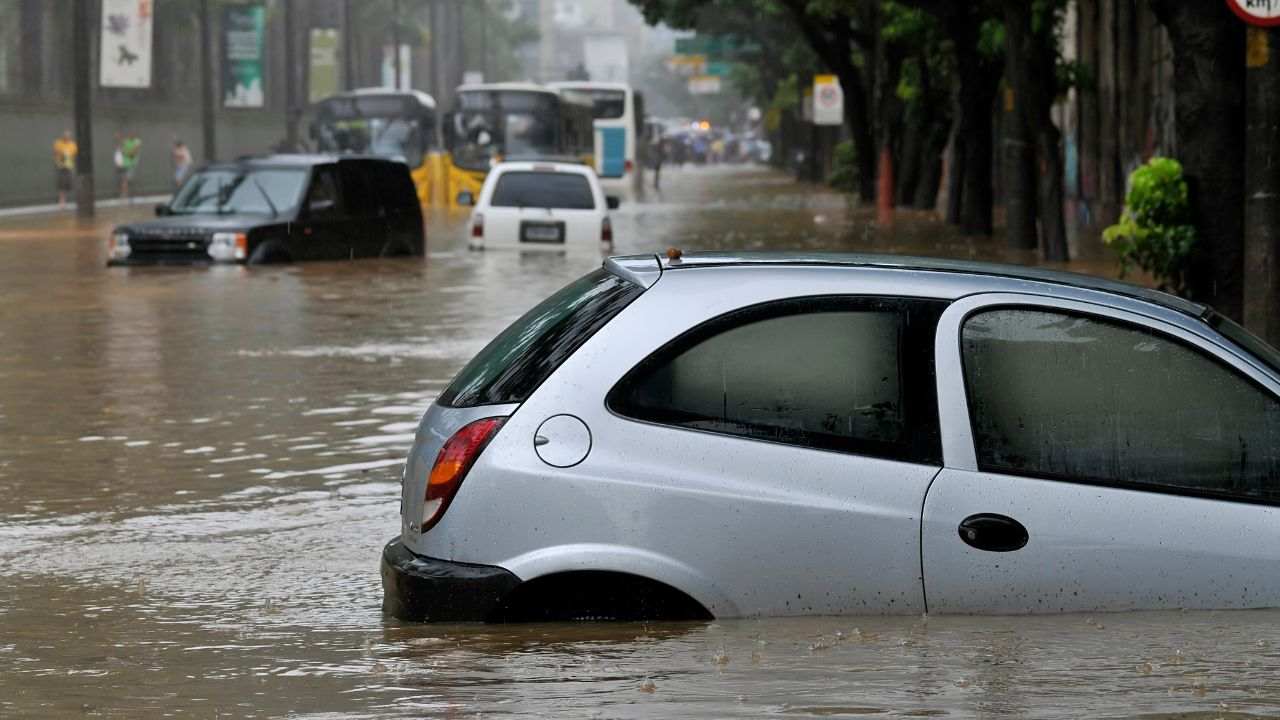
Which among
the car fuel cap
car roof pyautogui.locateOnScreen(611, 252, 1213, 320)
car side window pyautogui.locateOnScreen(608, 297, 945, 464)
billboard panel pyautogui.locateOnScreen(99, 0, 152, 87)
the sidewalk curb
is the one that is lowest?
the sidewalk curb

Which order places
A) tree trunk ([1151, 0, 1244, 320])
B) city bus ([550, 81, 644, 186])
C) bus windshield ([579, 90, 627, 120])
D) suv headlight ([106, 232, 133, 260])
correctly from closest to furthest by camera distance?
tree trunk ([1151, 0, 1244, 320]) < suv headlight ([106, 232, 133, 260]) < city bus ([550, 81, 644, 186]) < bus windshield ([579, 90, 627, 120])

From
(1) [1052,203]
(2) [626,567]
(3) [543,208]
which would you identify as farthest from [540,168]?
(2) [626,567]

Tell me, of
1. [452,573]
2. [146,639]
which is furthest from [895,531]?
[146,639]

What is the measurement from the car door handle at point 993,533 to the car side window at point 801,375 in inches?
11.5

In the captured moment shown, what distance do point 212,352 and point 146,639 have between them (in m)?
11.0

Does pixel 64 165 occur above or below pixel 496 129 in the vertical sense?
below

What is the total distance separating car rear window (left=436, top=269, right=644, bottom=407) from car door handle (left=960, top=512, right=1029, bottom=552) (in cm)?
106

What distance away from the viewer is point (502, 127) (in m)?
53.4

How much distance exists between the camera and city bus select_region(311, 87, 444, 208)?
177 ft

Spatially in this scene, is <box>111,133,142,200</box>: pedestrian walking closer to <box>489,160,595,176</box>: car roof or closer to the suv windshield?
<box>489,160,595,176</box>: car roof

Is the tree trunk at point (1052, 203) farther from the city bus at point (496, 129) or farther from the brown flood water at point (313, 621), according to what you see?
the city bus at point (496, 129)

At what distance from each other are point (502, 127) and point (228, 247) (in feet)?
88.1

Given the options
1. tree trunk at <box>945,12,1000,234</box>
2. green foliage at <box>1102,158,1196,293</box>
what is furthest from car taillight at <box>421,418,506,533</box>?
tree trunk at <box>945,12,1000,234</box>

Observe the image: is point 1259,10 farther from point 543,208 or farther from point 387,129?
point 387,129
